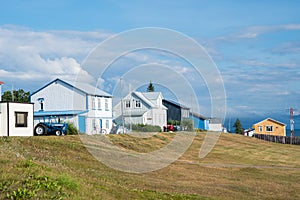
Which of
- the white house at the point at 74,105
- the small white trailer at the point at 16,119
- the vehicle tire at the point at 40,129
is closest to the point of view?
the small white trailer at the point at 16,119

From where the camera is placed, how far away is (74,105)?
61.1 meters

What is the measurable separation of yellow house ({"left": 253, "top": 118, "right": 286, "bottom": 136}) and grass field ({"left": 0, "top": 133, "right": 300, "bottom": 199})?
68556 mm

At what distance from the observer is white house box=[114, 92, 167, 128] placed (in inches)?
2190

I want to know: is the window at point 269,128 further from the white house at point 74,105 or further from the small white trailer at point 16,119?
→ the small white trailer at point 16,119

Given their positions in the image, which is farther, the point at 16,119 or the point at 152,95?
the point at 152,95

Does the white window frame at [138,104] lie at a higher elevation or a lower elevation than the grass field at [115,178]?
higher

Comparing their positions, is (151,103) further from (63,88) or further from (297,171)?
(297,171)

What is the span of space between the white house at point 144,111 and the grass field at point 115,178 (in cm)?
588

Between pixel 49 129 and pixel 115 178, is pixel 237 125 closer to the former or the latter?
pixel 49 129

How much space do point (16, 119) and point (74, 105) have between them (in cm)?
2573

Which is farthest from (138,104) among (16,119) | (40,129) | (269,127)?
(269,127)

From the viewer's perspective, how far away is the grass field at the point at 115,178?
1267 cm

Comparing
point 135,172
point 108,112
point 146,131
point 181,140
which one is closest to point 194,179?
point 135,172

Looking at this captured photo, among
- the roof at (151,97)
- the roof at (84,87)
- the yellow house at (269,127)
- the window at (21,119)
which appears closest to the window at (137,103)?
the roof at (151,97)
